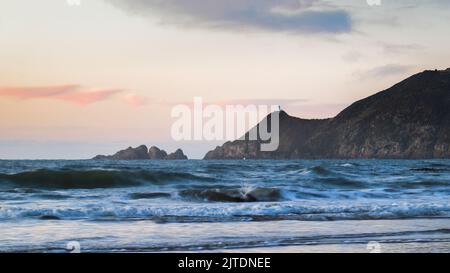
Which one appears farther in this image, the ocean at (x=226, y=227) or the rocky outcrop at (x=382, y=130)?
the rocky outcrop at (x=382, y=130)

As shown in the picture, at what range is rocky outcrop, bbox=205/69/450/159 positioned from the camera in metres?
117

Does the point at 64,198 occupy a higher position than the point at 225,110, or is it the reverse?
the point at 225,110

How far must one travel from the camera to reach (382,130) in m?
161

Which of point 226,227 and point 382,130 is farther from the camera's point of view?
point 382,130

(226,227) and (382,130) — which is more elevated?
(382,130)

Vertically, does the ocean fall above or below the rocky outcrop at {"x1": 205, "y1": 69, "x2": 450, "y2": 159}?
below

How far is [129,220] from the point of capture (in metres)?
13.4

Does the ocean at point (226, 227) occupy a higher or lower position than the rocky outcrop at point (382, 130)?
lower

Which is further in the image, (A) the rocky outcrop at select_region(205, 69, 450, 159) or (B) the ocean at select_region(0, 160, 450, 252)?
(A) the rocky outcrop at select_region(205, 69, 450, 159)

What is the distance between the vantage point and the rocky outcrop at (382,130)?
384 ft
